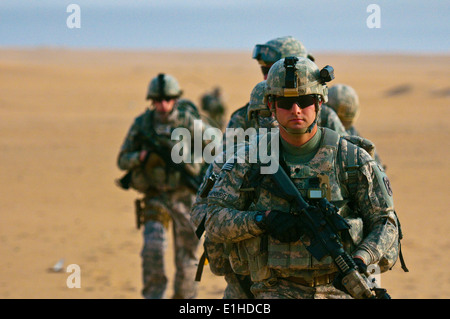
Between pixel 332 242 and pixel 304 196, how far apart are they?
34 centimetres

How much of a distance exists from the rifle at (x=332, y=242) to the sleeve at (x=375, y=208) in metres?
0.16

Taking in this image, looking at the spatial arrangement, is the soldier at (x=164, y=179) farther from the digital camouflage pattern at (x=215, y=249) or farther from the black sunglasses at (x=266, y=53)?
the digital camouflage pattern at (x=215, y=249)

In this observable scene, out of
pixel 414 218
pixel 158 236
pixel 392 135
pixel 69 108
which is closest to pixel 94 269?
pixel 158 236

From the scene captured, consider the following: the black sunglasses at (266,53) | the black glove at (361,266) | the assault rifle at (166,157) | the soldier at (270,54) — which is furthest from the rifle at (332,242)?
the assault rifle at (166,157)

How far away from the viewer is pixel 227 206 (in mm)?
4316

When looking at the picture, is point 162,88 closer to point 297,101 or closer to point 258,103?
point 258,103

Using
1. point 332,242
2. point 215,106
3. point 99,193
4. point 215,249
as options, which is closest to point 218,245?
point 215,249

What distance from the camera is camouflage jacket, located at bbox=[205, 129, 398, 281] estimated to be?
4125mm

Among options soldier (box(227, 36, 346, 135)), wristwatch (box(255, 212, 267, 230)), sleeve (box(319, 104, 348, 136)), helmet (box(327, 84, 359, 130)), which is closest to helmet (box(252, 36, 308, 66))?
soldier (box(227, 36, 346, 135))

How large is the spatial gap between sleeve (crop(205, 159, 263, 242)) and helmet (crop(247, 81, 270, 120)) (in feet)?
3.58

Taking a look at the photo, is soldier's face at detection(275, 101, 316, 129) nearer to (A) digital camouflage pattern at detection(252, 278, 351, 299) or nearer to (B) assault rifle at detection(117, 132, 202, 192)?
(A) digital camouflage pattern at detection(252, 278, 351, 299)

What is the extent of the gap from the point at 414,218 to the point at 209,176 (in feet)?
31.5

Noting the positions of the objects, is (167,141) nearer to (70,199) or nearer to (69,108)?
(70,199)

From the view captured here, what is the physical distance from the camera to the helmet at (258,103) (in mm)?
5332
